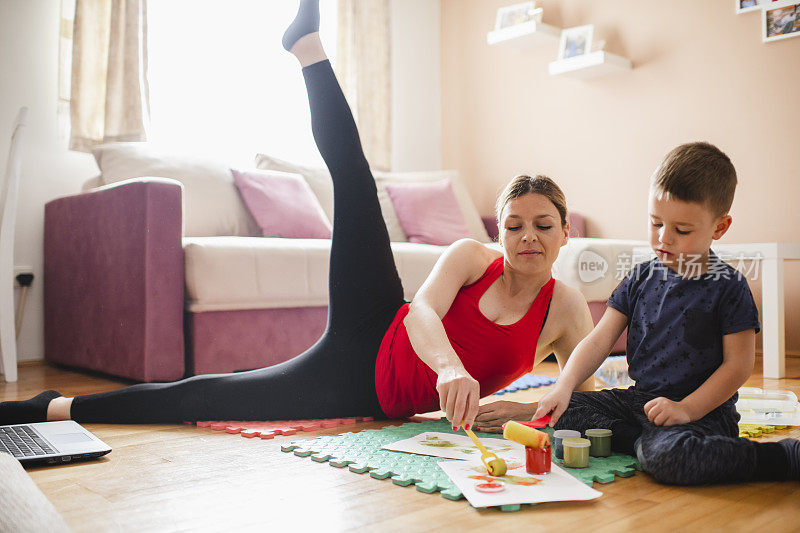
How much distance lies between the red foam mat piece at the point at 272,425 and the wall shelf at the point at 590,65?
8.19 ft

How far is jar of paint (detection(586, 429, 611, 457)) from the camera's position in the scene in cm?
129

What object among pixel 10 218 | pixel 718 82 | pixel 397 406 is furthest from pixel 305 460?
pixel 718 82

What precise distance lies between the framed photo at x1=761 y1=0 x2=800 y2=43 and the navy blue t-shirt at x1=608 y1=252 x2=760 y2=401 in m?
2.21

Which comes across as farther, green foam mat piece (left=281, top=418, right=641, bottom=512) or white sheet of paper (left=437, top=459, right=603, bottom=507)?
green foam mat piece (left=281, top=418, right=641, bottom=512)

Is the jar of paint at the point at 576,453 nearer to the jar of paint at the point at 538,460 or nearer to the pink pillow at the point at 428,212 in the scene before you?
the jar of paint at the point at 538,460

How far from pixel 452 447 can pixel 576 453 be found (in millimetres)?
232

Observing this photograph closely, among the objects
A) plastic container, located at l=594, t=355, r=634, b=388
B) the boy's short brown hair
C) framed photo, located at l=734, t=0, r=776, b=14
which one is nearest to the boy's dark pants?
the boy's short brown hair

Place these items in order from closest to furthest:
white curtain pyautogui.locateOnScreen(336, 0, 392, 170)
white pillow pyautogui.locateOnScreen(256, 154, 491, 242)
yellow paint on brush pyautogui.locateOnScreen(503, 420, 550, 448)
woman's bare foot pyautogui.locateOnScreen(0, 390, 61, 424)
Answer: yellow paint on brush pyautogui.locateOnScreen(503, 420, 550, 448) < woman's bare foot pyautogui.locateOnScreen(0, 390, 61, 424) < white pillow pyautogui.locateOnScreen(256, 154, 491, 242) < white curtain pyautogui.locateOnScreen(336, 0, 392, 170)

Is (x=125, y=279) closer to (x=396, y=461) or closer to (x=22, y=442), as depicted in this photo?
(x=22, y=442)

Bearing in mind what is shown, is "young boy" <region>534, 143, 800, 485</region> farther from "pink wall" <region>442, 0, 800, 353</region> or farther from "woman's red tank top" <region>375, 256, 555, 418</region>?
"pink wall" <region>442, 0, 800, 353</region>

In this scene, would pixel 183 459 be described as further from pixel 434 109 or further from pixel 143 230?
pixel 434 109

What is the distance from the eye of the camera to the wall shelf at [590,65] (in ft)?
11.3

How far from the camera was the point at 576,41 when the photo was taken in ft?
12.1

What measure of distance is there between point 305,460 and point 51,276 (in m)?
1.94
